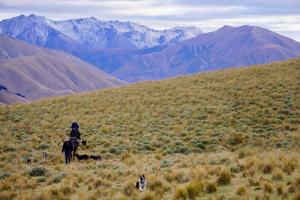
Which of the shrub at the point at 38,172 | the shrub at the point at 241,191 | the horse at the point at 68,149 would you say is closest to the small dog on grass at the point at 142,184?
the shrub at the point at 241,191

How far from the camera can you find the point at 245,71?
5141 centimetres

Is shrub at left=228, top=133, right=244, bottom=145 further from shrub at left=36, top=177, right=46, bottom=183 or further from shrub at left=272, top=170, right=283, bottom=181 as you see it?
shrub at left=36, top=177, right=46, bottom=183

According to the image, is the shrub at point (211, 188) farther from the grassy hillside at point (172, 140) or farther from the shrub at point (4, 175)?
the shrub at point (4, 175)

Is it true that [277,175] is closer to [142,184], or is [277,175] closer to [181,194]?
[181,194]

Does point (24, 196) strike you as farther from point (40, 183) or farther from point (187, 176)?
point (187, 176)

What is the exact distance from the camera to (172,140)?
25812 millimetres

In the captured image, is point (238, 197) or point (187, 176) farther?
point (187, 176)

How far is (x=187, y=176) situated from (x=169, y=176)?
2.17 ft

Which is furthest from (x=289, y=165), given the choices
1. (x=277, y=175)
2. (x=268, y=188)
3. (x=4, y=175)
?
(x=4, y=175)

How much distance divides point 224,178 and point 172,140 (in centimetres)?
1210

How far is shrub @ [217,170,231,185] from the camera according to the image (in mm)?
13625

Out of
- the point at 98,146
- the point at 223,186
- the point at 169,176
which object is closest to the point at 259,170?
the point at 223,186

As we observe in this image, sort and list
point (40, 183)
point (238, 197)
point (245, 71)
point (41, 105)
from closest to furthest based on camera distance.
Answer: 1. point (238, 197)
2. point (40, 183)
3. point (41, 105)
4. point (245, 71)

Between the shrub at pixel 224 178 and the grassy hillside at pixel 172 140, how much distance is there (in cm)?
3
